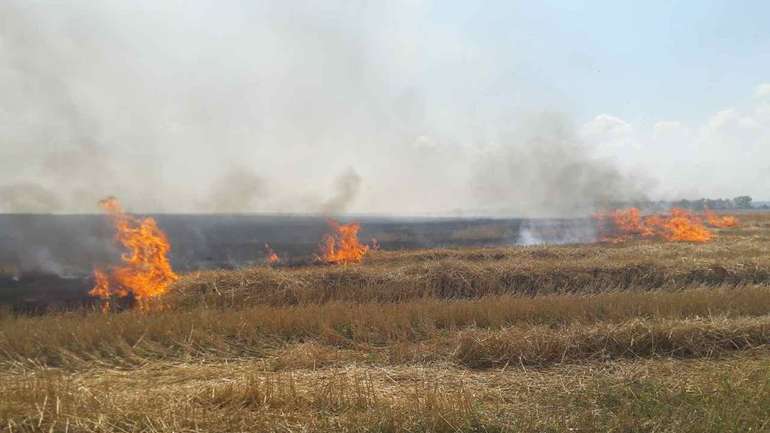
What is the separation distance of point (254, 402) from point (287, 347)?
8.92 feet

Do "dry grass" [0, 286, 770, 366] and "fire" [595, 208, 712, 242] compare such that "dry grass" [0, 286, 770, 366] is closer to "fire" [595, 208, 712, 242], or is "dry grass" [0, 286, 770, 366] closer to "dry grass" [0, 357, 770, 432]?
"dry grass" [0, 357, 770, 432]

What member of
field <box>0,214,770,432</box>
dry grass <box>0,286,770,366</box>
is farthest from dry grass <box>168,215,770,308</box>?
dry grass <box>0,286,770,366</box>

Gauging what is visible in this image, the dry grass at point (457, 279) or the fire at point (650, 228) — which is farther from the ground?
the fire at point (650, 228)

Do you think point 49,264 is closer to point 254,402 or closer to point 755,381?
point 254,402

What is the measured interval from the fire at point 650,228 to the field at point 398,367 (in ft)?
56.3

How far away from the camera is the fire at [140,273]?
39.9 ft

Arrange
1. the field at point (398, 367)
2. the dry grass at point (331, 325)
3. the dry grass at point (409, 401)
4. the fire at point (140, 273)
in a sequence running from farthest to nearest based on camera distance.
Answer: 1. the fire at point (140, 273)
2. the dry grass at point (331, 325)
3. the field at point (398, 367)
4. the dry grass at point (409, 401)

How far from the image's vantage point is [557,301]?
975cm

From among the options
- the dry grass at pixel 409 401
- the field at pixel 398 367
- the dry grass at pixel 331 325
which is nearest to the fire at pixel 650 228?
the field at pixel 398 367

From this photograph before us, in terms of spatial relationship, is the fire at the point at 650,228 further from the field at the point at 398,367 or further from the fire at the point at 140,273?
the fire at the point at 140,273

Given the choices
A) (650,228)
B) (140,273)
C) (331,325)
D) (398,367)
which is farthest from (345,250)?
(650,228)

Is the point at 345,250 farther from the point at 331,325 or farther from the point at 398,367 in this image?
the point at 398,367

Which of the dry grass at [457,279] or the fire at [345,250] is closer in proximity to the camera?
the dry grass at [457,279]

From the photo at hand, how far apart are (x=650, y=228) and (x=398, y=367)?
29.9 meters
